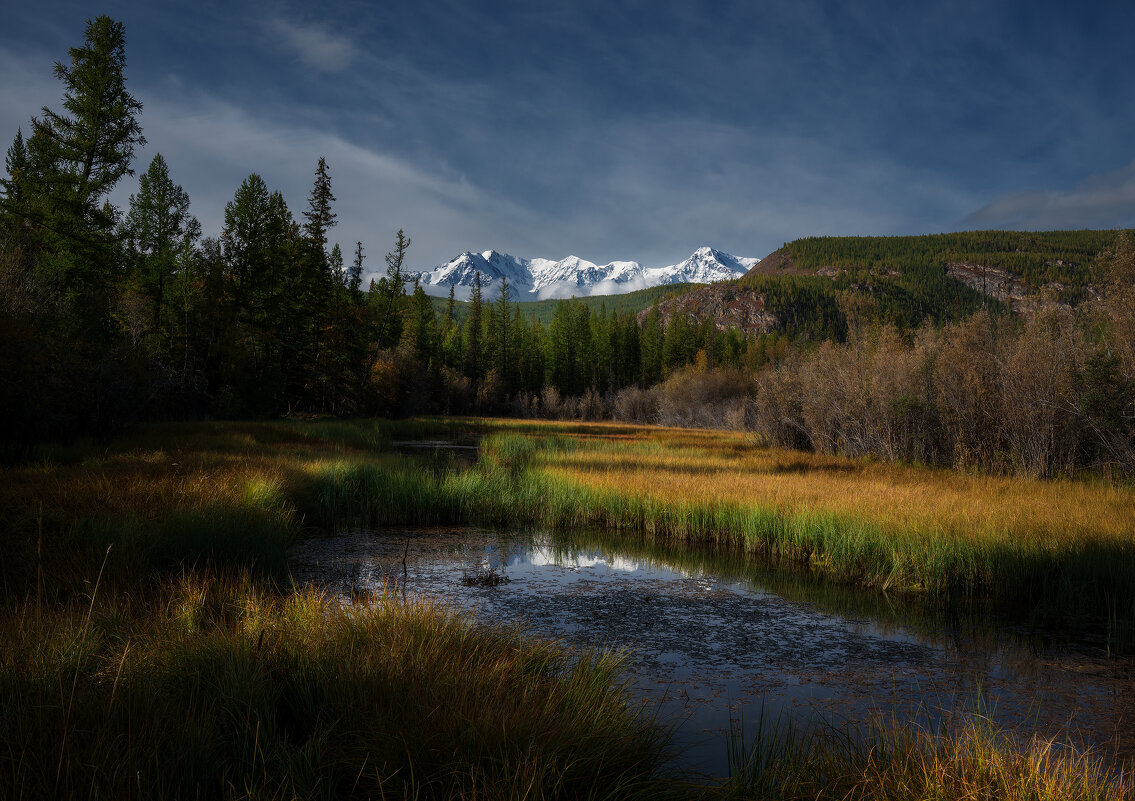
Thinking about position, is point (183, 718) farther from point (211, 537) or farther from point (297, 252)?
point (297, 252)

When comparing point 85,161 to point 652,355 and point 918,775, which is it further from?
point 652,355

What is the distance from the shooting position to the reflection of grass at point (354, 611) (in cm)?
297

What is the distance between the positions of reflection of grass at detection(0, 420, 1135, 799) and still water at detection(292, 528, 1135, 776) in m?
0.90

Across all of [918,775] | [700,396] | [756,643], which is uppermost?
[700,396]

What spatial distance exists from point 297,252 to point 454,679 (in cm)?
3778

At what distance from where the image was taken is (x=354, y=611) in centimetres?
502

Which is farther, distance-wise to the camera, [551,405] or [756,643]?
[551,405]

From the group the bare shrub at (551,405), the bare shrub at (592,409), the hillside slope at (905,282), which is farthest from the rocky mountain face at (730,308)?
the bare shrub at (592,409)

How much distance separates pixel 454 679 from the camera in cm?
377

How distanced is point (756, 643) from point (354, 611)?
4.32 meters

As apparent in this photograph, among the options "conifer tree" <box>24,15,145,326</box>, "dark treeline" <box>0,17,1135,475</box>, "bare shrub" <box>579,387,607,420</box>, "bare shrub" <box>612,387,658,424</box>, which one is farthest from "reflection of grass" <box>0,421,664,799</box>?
"bare shrub" <box>579,387,607,420</box>

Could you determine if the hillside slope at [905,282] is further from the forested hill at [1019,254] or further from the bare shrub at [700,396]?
the bare shrub at [700,396]

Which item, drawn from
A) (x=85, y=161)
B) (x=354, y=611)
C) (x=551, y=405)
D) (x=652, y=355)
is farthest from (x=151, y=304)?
(x=652, y=355)

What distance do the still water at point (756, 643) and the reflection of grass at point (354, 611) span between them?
0.90m
